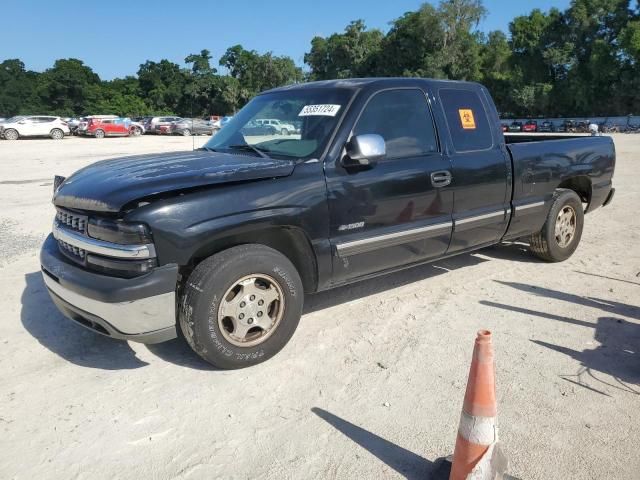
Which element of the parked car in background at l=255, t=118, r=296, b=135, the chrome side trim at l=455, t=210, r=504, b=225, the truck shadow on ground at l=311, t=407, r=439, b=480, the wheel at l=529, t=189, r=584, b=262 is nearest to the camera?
the truck shadow on ground at l=311, t=407, r=439, b=480

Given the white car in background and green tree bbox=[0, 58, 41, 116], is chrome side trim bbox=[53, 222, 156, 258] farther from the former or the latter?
green tree bbox=[0, 58, 41, 116]

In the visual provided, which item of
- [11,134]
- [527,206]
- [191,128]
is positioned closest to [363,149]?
[527,206]

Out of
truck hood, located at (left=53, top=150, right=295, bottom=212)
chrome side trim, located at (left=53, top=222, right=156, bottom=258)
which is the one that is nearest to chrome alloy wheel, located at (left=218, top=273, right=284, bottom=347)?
chrome side trim, located at (left=53, top=222, right=156, bottom=258)

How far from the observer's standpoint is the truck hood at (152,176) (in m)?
3.08

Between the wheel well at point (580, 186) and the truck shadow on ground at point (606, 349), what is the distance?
5.48 ft

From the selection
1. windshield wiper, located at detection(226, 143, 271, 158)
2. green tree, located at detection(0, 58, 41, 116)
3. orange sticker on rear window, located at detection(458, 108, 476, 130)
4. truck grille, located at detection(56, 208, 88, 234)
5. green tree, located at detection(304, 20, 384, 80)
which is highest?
green tree, located at detection(304, 20, 384, 80)

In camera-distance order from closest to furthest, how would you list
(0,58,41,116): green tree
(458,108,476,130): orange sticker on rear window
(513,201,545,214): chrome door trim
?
(458,108,476,130): orange sticker on rear window
(513,201,545,214): chrome door trim
(0,58,41,116): green tree

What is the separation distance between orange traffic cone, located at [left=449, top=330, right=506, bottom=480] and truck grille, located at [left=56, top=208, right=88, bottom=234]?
2476 millimetres

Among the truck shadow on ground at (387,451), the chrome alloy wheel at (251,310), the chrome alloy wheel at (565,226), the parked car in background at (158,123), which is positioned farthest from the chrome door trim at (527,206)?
the parked car in background at (158,123)

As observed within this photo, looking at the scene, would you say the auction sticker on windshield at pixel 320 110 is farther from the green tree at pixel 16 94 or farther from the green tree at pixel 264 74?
the green tree at pixel 16 94

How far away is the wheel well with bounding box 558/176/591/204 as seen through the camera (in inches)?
233

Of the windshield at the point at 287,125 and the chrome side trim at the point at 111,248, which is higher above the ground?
the windshield at the point at 287,125

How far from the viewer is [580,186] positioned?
6113 mm

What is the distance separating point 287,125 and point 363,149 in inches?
34.1
